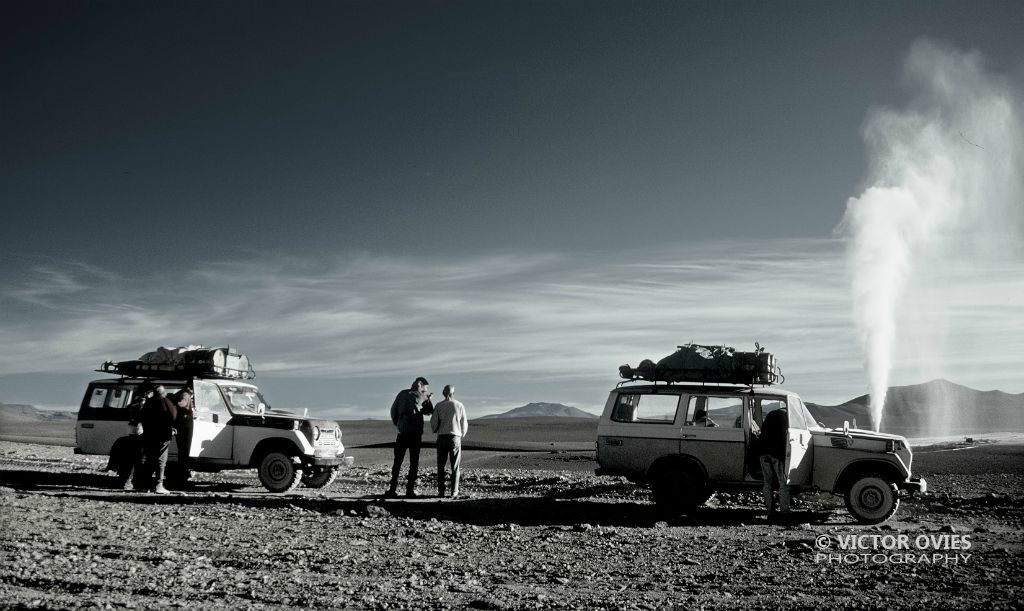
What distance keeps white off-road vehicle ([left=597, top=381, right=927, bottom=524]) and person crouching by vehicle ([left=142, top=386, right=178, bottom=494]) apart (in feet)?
24.0

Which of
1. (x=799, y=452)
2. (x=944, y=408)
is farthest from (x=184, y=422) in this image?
(x=944, y=408)

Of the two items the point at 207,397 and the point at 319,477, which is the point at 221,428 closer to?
the point at 207,397

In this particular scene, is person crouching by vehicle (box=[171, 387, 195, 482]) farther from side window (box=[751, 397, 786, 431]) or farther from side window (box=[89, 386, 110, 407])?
side window (box=[751, 397, 786, 431])

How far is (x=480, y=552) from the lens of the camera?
9445mm

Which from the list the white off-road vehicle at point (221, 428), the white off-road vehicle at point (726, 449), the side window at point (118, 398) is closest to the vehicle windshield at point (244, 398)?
the white off-road vehicle at point (221, 428)

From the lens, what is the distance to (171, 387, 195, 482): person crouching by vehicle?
14836 millimetres

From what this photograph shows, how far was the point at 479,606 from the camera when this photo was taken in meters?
6.76

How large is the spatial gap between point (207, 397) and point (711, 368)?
9.01 meters

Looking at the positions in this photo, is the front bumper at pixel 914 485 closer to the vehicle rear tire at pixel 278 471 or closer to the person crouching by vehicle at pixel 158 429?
the vehicle rear tire at pixel 278 471

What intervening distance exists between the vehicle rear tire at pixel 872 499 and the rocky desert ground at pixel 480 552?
27 centimetres

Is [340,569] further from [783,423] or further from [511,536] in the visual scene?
[783,423]

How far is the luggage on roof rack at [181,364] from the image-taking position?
52.8ft

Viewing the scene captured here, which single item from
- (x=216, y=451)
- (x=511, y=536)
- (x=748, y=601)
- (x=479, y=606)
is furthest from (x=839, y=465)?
(x=216, y=451)

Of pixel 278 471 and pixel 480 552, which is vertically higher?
pixel 278 471
